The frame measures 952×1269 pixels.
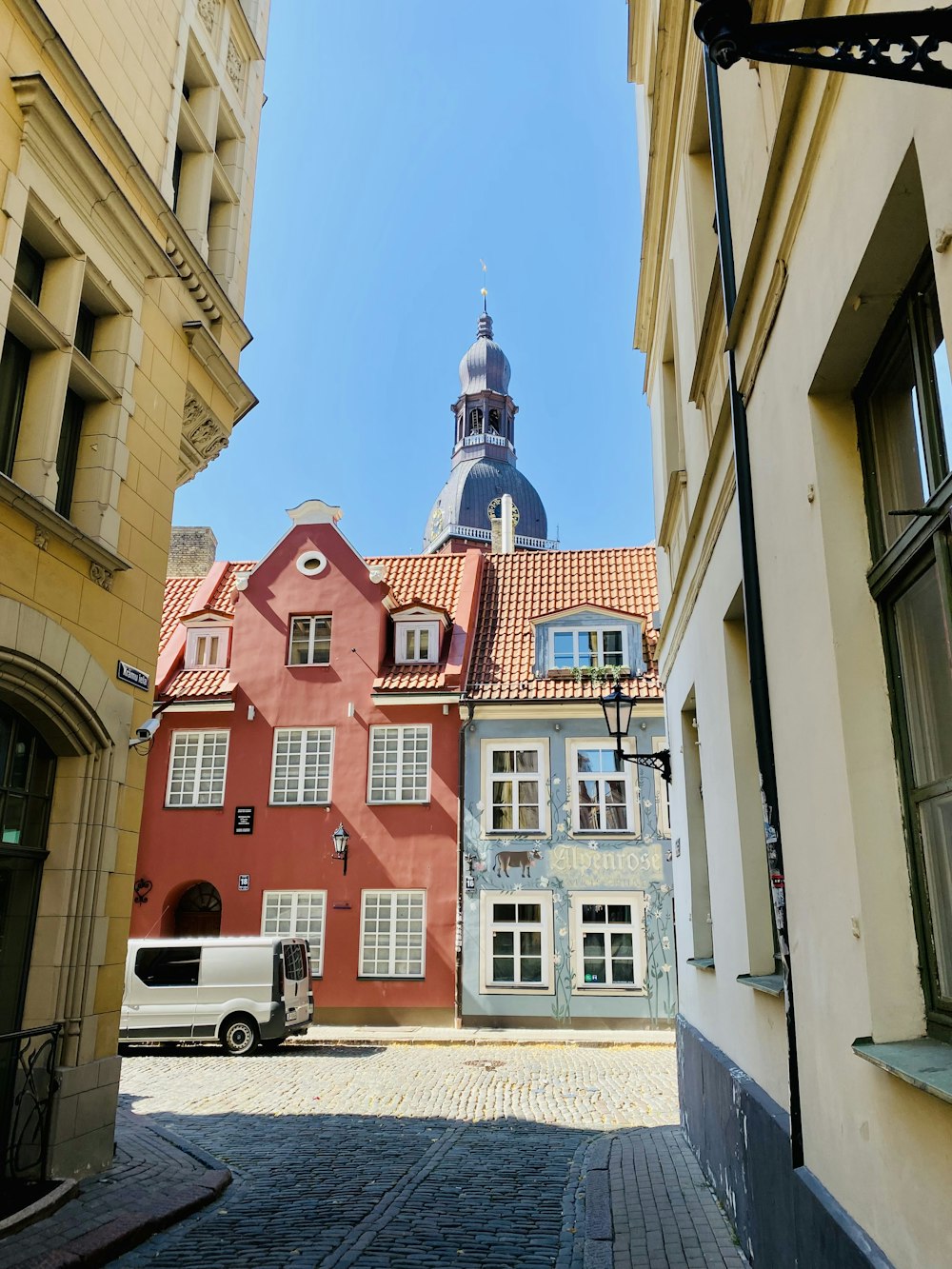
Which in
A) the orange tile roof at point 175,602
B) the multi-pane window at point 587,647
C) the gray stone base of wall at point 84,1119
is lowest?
the gray stone base of wall at point 84,1119

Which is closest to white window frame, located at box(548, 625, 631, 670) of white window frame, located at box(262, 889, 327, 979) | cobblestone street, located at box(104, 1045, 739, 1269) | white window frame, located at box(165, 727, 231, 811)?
white window frame, located at box(262, 889, 327, 979)

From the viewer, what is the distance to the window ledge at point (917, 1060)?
268cm

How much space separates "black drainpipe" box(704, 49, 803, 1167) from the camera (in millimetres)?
4402

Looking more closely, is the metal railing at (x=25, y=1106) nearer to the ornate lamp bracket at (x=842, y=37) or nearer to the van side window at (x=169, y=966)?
the ornate lamp bracket at (x=842, y=37)

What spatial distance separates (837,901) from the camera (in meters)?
3.72

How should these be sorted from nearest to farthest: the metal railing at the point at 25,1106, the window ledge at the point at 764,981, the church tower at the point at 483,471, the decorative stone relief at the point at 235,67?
Answer: the window ledge at the point at 764,981 < the metal railing at the point at 25,1106 < the decorative stone relief at the point at 235,67 < the church tower at the point at 483,471

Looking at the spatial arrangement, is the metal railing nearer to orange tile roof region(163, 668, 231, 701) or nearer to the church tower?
orange tile roof region(163, 668, 231, 701)

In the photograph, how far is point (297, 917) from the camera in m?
21.3

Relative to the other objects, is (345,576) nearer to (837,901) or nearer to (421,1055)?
(421,1055)

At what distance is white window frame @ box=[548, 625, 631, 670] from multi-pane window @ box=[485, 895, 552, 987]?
17.4 feet

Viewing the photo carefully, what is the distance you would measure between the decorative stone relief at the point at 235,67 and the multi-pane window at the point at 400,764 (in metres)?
13.1

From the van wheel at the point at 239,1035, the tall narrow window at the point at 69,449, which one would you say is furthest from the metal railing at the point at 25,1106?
the van wheel at the point at 239,1035

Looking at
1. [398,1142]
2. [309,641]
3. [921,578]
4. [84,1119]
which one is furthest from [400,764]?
[921,578]

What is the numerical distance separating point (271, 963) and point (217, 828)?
561 centimetres
